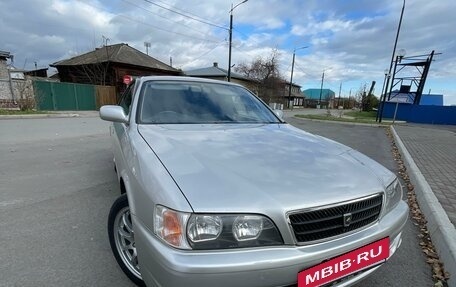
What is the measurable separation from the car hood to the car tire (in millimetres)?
559

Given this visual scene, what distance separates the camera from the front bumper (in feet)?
4.74

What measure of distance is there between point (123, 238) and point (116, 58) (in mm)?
31531

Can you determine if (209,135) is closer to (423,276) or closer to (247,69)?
(423,276)

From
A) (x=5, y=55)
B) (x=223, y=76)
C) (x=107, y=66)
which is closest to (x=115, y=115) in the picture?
(x=5, y=55)

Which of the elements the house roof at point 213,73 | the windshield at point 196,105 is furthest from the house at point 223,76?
the windshield at point 196,105

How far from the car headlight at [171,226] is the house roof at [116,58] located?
31.7 meters

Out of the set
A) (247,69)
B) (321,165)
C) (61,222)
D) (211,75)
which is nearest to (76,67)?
(211,75)

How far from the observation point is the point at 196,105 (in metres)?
3.28

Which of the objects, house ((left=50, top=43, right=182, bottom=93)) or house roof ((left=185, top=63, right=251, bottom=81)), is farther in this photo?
house roof ((left=185, top=63, right=251, bottom=81))

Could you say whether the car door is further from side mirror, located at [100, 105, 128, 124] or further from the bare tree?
the bare tree

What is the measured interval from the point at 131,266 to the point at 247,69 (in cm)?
5420

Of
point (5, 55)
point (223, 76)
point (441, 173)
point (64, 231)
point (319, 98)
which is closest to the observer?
point (64, 231)

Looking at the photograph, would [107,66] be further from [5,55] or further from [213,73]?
[213,73]

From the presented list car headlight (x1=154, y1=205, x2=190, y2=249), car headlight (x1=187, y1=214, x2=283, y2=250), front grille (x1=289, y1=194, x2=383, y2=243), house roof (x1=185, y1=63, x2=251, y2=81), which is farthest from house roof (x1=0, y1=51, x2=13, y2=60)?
front grille (x1=289, y1=194, x2=383, y2=243)
